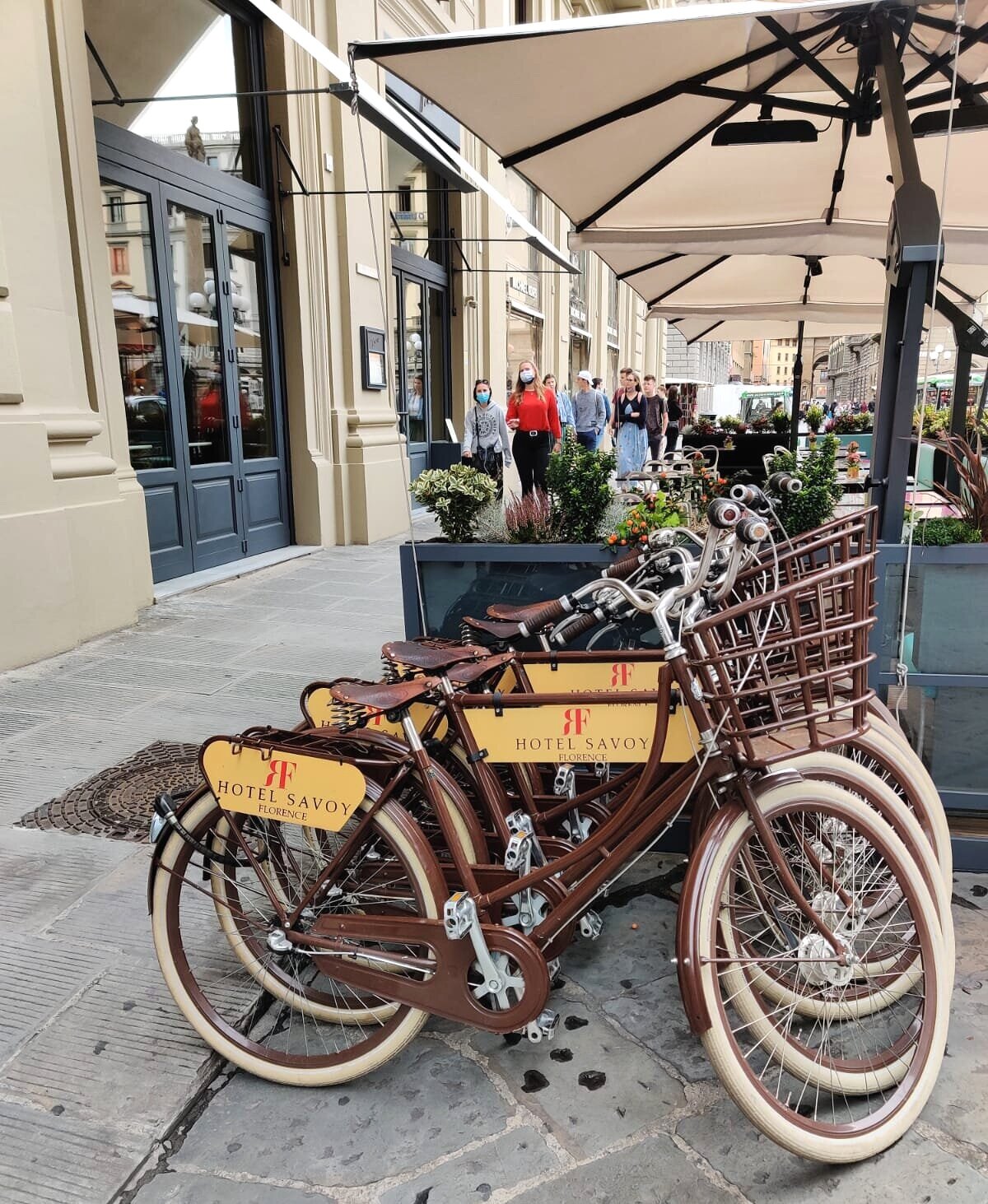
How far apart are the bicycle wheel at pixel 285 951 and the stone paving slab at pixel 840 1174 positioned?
2.40 feet

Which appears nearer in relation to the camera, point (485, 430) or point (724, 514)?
point (724, 514)

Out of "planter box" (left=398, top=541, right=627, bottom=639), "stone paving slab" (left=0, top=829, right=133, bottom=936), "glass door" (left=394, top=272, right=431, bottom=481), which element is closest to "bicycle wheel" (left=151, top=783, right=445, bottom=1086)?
"stone paving slab" (left=0, top=829, right=133, bottom=936)

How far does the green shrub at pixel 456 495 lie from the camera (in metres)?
3.89

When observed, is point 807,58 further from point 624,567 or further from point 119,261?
point 119,261

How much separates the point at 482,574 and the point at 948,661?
1782mm

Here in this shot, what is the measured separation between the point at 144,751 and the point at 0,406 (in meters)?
2.51

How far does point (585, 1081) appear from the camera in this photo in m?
2.22

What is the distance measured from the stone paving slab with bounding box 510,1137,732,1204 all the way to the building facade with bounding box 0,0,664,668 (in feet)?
9.42

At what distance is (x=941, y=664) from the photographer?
306 centimetres

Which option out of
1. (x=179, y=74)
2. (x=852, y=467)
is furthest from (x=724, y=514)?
(x=179, y=74)

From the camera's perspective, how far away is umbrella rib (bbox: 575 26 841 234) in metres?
4.07

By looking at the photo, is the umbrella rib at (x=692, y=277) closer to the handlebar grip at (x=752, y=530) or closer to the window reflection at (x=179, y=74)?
the window reflection at (x=179, y=74)

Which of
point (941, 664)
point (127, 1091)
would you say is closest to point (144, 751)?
point (127, 1091)

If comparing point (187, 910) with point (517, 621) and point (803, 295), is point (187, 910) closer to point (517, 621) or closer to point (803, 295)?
point (517, 621)
